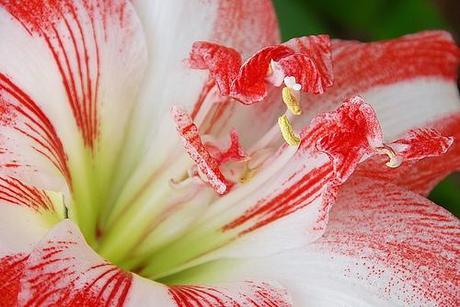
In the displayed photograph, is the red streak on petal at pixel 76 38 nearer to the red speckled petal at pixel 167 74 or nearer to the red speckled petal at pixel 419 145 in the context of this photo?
the red speckled petal at pixel 167 74

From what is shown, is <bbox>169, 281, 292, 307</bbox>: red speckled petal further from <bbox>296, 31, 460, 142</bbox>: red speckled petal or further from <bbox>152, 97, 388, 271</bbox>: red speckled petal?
<bbox>296, 31, 460, 142</bbox>: red speckled petal

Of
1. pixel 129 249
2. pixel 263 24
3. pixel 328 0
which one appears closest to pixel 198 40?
pixel 263 24

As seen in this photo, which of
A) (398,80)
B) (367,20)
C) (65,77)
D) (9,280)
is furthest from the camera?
(367,20)

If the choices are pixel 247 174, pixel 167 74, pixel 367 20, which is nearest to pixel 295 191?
pixel 247 174

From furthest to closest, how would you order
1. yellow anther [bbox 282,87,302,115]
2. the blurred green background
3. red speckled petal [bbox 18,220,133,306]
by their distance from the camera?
1. the blurred green background
2. yellow anther [bbox 282,87,302,115]
3. red speckled petal [bbox 18,220,133,306]

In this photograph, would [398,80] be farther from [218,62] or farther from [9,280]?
[9,280]

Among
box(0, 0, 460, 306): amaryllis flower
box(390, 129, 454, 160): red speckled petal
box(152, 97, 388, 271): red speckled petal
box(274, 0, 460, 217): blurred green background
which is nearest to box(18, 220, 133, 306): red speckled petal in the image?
box(0, 0, 460, 306): amaryllis flower
